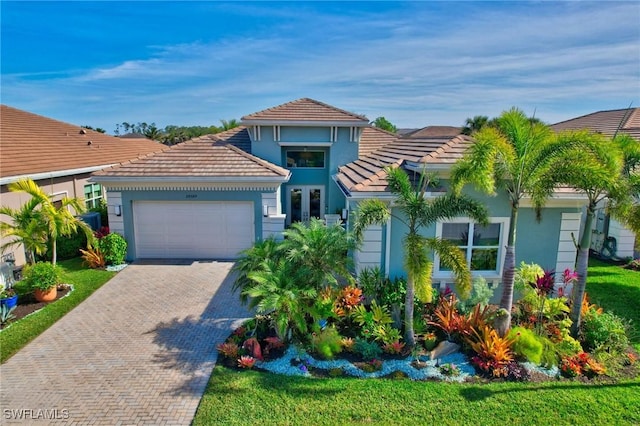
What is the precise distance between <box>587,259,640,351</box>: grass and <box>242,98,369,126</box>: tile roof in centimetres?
1092

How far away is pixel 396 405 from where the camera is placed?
6.89 metres

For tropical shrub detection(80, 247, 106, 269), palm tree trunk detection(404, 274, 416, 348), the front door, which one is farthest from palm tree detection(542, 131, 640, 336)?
tropical shrub detection(80, 247, 106, 269)

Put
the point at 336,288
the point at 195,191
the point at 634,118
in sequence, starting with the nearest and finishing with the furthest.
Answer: the point at 336,288, the point at 195,191, the point at 634,118

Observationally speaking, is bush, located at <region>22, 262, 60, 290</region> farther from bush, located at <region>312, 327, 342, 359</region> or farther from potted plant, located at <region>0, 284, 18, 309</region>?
bush, located at <region>312, 327, 342, 359</region>

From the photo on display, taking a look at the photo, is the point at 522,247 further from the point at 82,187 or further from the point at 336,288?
the point at 82,187

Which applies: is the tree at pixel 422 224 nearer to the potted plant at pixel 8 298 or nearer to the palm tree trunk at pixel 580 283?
the palm tree trunk at pixel 580 283

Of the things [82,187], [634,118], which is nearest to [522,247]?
[634,118]

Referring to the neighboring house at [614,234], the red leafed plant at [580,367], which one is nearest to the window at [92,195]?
the red leafed plant at [580,367]

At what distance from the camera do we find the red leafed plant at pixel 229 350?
8.23 m

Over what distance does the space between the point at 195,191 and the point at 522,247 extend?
36.9ft

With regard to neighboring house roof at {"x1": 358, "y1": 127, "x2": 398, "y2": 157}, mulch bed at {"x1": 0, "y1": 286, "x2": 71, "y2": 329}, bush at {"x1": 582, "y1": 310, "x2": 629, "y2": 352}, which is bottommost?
mulch bed at {"x1": 0, "y1": 286, "x2": 71, "y2": 329}

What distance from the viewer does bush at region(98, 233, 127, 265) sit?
14.0 m

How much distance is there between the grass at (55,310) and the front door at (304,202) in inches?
350

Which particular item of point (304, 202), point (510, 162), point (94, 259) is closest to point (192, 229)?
point (94, 259)
